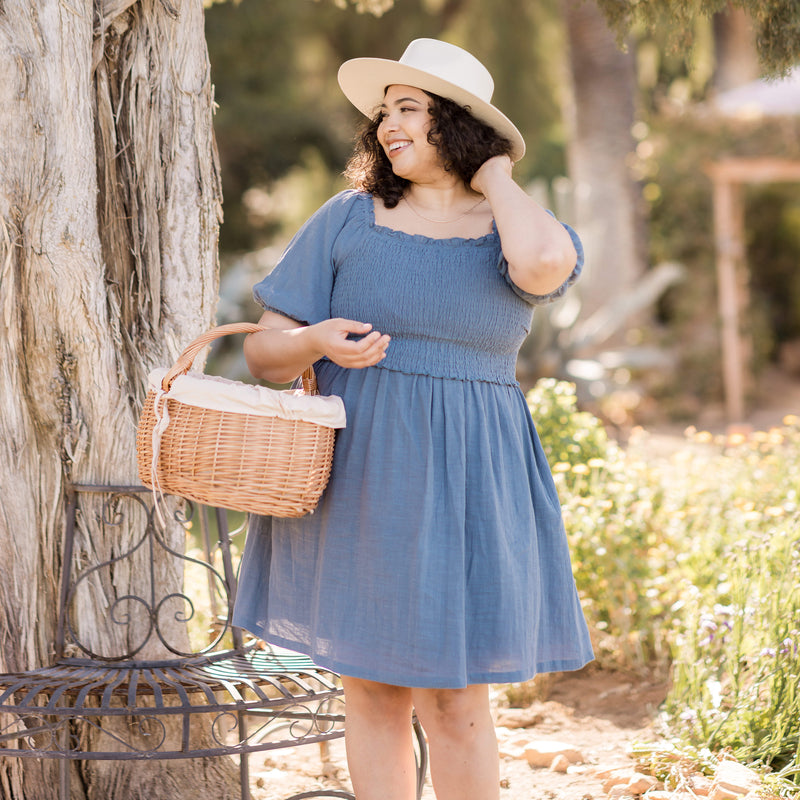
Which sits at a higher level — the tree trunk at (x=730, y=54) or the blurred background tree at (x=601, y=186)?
the tree trunk at (x=730, y=54)

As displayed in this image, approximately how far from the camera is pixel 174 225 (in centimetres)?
275

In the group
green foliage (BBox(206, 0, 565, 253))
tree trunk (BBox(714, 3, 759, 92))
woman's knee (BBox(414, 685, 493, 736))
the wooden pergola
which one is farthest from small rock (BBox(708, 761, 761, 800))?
tree trunk (BBox(714, 3, 759, 92))

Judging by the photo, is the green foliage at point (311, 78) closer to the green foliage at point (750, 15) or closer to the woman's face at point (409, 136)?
the green foliage at point (750, 15)

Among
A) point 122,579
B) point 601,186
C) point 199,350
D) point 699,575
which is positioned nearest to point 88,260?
point 199,350

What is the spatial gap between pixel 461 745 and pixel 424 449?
0.59m

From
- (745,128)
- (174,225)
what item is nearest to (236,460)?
(174,225)

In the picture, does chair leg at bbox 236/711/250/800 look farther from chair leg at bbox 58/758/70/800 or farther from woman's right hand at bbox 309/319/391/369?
woman's right hand at bbox 309/319/391/369

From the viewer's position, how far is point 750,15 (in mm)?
2955

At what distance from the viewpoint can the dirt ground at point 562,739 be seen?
2883 millimetres

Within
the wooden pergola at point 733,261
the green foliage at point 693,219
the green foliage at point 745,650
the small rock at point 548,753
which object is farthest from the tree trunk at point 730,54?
the small rock at point 548,753

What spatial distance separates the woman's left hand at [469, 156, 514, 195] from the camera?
2092 millimetres

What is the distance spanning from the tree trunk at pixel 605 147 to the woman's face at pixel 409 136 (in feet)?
26.8

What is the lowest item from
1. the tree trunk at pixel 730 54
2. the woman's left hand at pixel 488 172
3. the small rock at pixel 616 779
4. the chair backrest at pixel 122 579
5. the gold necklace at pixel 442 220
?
the small rock at pixel 616 779

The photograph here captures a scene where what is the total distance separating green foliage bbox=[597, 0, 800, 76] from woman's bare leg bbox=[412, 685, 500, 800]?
2.04m
